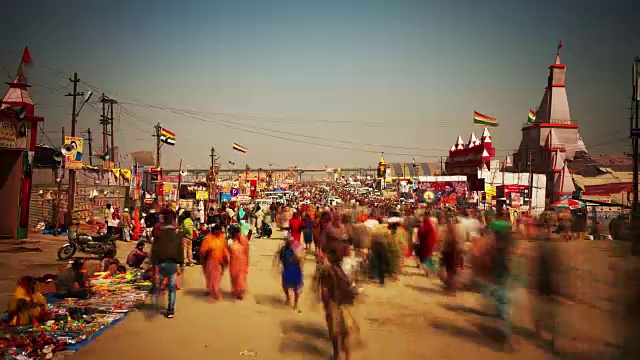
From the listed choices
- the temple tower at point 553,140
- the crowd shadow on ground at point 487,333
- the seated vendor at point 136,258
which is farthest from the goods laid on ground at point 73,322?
the temple tower at point 553,140

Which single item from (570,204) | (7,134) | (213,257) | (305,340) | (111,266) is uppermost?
(7,134)

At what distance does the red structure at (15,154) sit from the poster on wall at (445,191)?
87.1 feet

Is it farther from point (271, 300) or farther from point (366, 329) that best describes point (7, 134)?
point (366, 329)

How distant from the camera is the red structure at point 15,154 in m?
17.2

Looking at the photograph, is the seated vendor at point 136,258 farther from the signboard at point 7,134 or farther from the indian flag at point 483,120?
the indian flag at point 483,120

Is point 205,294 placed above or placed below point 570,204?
Answer: below

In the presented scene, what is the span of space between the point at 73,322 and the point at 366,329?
4330mm

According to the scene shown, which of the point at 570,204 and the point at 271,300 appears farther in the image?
the point at 570,204

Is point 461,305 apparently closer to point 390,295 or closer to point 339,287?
point 390,295

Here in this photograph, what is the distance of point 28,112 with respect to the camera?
58.4 feet

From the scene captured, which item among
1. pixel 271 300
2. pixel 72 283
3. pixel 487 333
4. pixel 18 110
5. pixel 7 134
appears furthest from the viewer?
pixel 18 110

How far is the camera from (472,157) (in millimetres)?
48562

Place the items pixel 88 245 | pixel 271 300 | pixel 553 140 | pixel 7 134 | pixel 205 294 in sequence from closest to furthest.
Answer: pixel 271 300 → pixel 205 294 → pixel 88 245 → pixel 7 134 → pixel 553 140

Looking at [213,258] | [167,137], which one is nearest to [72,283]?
[213,258]
